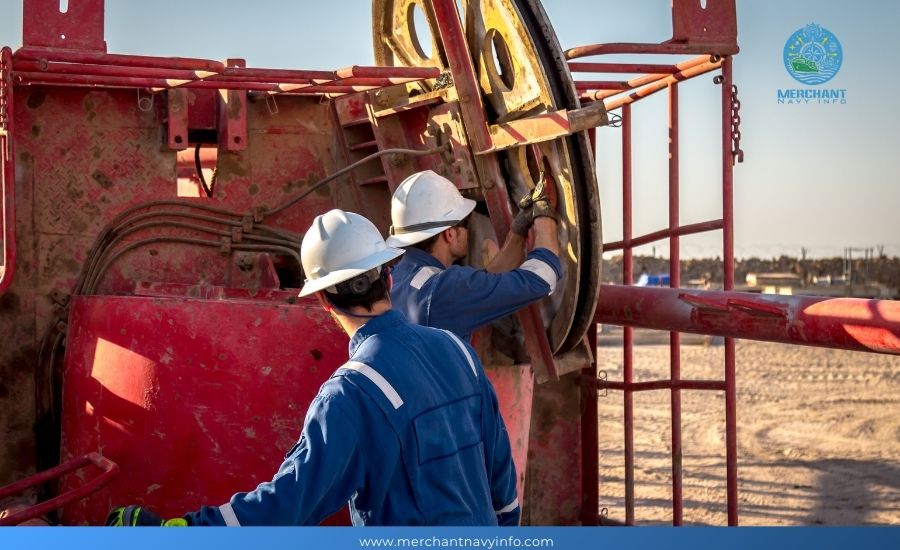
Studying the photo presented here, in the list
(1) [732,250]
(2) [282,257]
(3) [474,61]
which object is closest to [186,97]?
(2) [282,257]

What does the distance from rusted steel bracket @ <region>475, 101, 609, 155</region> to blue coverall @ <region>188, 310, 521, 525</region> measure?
1.28 meters

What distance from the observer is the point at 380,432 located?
110 inches

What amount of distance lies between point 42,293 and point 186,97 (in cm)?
100

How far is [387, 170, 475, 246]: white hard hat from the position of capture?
13.8ft

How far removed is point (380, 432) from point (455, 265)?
4.48 feet

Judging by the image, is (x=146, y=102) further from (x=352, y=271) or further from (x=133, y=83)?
(x=352, y=271)

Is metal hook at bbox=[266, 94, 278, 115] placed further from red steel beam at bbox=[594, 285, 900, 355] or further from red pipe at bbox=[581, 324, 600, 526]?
red pipe at bbox=[581, 324, 600, 526]

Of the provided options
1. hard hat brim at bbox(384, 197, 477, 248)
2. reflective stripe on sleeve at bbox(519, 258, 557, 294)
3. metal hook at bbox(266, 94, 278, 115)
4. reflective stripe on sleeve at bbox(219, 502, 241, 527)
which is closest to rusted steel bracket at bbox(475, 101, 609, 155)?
hard hat brim at bbox(384, 197, 477, 248)

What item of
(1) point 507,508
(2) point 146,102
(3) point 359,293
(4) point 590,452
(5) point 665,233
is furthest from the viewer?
(4) point 590,452

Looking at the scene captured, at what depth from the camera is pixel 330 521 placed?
4.13 m

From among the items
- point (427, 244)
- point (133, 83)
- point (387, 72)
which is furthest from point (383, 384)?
point (133, 83)

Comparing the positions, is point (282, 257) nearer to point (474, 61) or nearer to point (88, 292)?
point (88, 292)

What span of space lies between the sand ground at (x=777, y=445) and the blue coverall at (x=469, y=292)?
4174 mm

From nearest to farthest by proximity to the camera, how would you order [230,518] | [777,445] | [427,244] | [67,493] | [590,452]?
[230,518] → [67,493] → [427,244] → [590,452] → [777,445]
